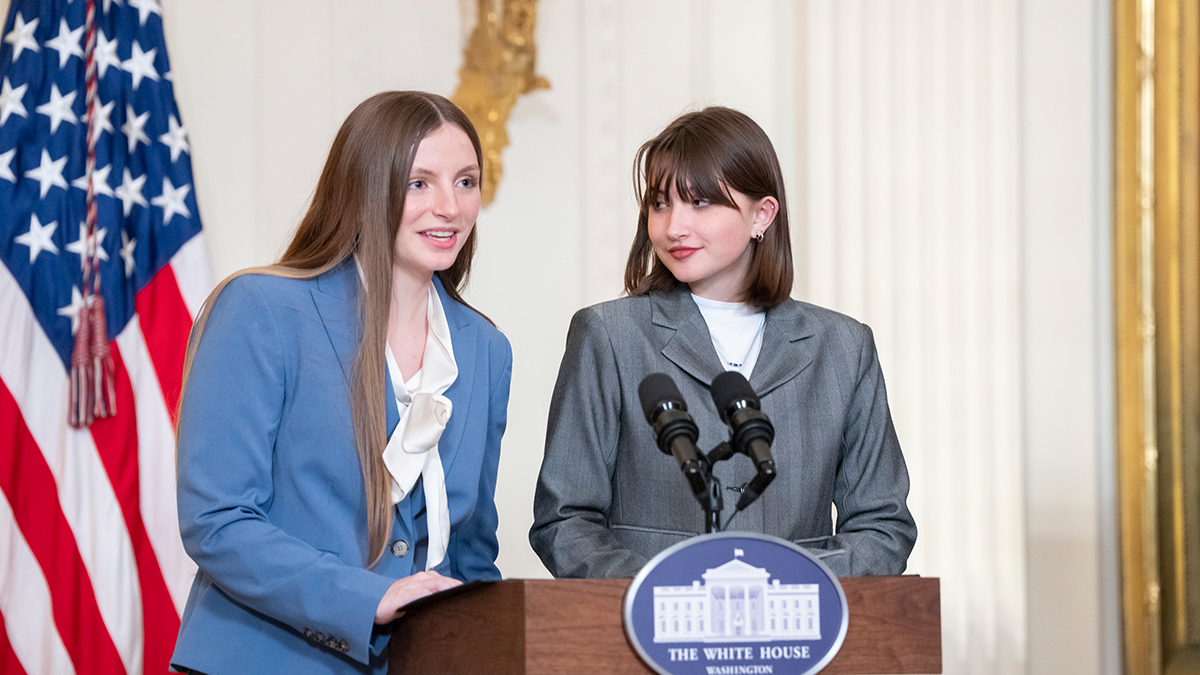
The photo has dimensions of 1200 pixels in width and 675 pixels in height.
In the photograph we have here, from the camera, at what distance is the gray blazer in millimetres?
2352

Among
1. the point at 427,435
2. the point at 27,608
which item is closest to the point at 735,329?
the point at 427,435

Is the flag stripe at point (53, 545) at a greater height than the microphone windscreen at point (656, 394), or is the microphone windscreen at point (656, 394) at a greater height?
the microphone windscreen at point (656, 394)

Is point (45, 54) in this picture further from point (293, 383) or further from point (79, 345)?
point (293, 383)

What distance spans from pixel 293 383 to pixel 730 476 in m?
0.90

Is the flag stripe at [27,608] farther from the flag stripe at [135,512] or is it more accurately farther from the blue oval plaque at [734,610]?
the blue oval plaque at [734,610]

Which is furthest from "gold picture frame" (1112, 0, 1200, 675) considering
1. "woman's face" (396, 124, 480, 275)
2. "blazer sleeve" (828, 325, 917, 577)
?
"woman's face" (396, 124, 480, 275)

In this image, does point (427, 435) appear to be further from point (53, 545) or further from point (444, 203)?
point (53, 545)

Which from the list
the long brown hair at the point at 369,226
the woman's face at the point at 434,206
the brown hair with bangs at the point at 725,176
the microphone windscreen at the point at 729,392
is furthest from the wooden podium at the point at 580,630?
the brown hair with bangs at the point at 725,176

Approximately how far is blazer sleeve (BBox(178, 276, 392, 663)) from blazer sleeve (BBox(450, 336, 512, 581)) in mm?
442

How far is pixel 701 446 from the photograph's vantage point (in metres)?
2.42

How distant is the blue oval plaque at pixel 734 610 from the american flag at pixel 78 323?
2.90 metres

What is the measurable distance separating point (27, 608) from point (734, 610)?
10.0ft

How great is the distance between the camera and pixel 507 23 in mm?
4371

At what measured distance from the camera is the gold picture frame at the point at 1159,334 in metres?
4.10
